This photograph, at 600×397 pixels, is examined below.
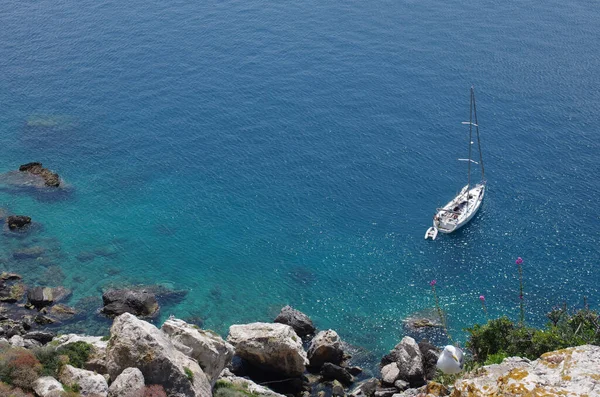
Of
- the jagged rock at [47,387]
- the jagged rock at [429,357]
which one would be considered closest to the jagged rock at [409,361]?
the jagged rock at [429,357]

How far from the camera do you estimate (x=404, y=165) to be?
333 feet

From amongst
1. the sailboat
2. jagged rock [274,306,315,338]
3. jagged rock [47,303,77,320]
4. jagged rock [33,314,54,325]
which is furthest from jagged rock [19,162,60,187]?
the sailboat

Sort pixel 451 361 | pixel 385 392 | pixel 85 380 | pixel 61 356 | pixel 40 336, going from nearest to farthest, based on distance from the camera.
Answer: pixel 451 361
pixel 85 380
pixel 61 356
pixel 385 392
pixel 40 336

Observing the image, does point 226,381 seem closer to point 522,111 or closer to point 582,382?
point 582,382

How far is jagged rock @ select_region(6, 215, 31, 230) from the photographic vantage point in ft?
290

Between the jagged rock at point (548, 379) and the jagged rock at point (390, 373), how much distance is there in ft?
112

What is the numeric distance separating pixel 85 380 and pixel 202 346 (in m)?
9.42

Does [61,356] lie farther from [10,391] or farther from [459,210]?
[459,210]

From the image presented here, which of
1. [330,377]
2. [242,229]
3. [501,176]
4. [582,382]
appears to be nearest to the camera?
[582,382]

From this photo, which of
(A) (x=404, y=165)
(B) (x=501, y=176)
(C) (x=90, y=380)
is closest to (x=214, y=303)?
(C) (x=90, y=380)

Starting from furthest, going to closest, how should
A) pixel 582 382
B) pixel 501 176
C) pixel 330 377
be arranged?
pixel 501 176 → pixel 330 377 → pixel 582 382

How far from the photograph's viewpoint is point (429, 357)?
2623 inches

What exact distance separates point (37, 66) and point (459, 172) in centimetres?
8433

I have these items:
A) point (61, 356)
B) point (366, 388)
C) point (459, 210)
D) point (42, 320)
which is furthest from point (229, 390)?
point (459, 210)
